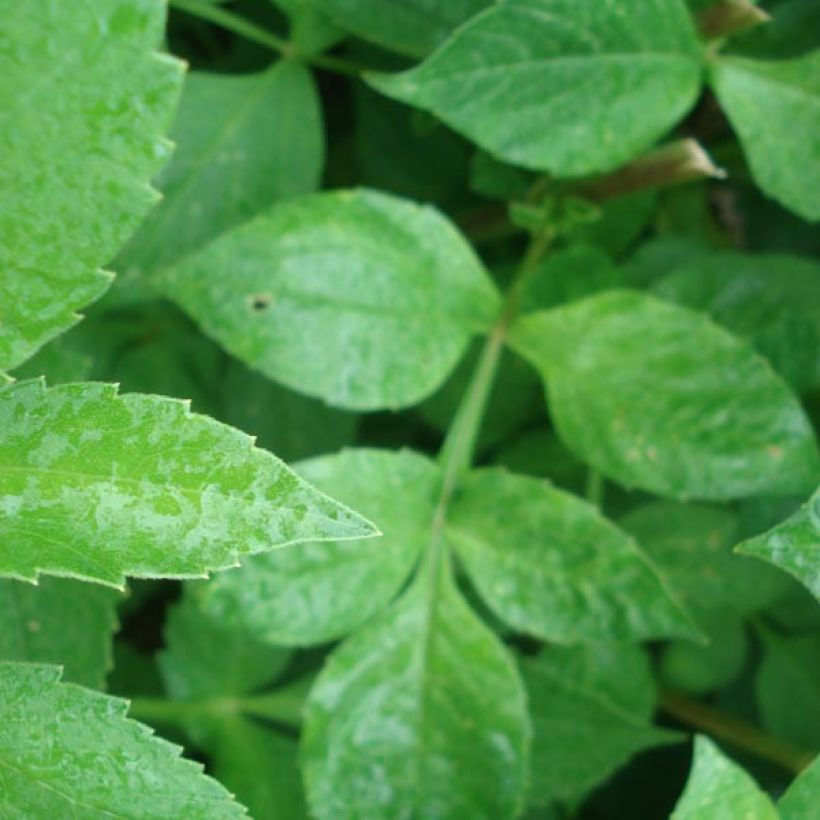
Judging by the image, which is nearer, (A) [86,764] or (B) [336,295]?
(A) [86,764]

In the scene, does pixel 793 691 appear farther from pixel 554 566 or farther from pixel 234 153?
pixel 234 153

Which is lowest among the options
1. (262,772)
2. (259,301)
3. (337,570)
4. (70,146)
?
A: (262,772)

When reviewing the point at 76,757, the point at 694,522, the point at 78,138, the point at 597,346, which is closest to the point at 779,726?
the point at 694,522

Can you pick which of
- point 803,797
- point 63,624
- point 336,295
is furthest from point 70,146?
point 803,797

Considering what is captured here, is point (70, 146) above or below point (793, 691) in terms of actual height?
above

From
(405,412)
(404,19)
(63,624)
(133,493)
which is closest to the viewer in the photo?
(133,493)

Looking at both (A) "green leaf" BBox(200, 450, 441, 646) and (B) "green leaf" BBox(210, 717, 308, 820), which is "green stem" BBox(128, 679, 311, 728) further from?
(A) "green leaf" BBox(200, 450, 441, 646)

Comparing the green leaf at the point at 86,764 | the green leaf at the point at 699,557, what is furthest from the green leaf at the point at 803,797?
the green leaf at the point at 699,557
